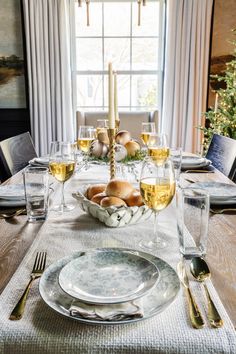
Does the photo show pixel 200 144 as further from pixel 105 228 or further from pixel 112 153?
pixel 105 228

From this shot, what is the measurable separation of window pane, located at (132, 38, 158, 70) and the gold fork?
12.3 ft

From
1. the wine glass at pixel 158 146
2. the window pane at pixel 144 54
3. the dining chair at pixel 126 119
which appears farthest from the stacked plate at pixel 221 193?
the window pane at pixel 144 54

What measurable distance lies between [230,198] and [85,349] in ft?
2.68

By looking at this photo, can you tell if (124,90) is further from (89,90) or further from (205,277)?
(205,277)

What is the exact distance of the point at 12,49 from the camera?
4.00 metres

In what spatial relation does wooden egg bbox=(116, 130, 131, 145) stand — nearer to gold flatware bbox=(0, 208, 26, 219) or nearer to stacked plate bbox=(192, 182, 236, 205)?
stacked plate bbox=(192, 182, 236, 205)

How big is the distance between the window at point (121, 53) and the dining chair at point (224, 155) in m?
2.18

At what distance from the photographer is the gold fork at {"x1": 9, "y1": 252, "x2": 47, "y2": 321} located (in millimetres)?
538

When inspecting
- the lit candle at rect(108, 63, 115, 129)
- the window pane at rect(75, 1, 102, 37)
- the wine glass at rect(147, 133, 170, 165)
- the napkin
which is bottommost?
the napkin

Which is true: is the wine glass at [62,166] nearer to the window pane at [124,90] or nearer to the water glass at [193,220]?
the water glass at [193,220]

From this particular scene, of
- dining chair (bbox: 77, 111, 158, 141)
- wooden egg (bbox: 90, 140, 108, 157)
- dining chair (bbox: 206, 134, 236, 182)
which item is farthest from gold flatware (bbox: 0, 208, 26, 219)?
dining chair (bbox: 77, 111, 158, 141)

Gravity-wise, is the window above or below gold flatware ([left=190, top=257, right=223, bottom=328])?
above

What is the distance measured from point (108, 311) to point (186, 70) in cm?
373

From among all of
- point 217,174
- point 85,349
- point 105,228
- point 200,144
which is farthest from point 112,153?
point 200,144
